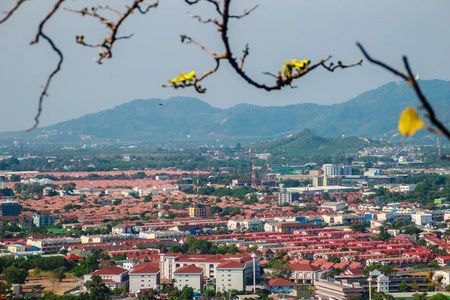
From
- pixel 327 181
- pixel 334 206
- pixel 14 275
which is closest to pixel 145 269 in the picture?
pixel 14 275

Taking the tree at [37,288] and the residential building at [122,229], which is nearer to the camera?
the tree at [37,288]

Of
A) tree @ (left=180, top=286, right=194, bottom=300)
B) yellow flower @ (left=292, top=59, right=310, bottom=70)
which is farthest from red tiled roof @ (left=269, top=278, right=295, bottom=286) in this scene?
yellow flower @ (left=292, top=59, right=310, bottom=70)

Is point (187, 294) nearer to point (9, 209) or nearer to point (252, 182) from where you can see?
point (9, 209)

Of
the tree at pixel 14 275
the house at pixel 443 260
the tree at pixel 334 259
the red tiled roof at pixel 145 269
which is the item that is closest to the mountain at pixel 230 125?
the tree at pixel 334 259

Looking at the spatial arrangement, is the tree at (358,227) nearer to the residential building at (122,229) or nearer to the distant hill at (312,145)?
the residential building at (122,229)

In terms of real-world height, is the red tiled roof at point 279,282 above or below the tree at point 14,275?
below

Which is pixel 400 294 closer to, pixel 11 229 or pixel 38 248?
pixel 38 248

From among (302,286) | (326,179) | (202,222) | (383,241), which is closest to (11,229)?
(202,222)
